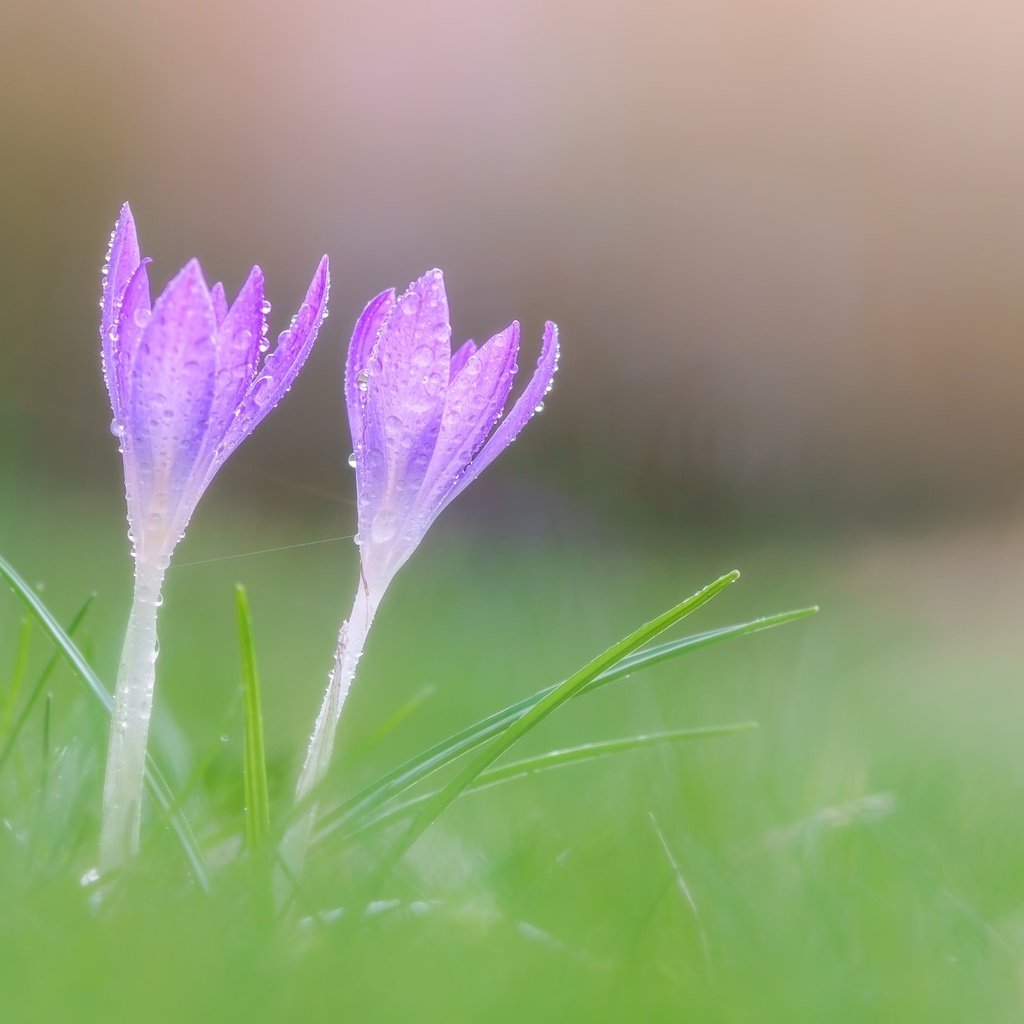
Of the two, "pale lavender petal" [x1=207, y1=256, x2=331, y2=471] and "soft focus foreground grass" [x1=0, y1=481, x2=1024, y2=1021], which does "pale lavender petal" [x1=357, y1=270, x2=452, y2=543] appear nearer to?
"pale lavender petal" [x1=207, y1=256, x2=331, y2=471]

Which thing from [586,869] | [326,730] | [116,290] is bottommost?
[586,869]

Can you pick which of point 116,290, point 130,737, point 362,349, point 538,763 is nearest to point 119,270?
point 116,290

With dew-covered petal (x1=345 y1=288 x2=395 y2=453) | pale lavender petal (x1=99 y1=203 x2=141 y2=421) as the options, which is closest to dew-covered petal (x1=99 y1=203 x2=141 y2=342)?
pale lavender petal (x1=99 y1=203 x2=141 y2=421)

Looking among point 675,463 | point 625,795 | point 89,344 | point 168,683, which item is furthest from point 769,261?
point 625,795

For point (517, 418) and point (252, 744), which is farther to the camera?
point (517, 418)

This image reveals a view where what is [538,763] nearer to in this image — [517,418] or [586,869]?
[586,869]

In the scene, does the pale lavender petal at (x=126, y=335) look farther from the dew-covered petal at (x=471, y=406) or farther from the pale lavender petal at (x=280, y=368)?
the dew-covered petal at (x=471, y=406)

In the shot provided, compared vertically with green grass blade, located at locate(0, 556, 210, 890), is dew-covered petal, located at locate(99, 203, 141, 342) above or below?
above

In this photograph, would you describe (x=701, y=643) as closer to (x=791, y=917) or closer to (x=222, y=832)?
(x=791, y=917)
